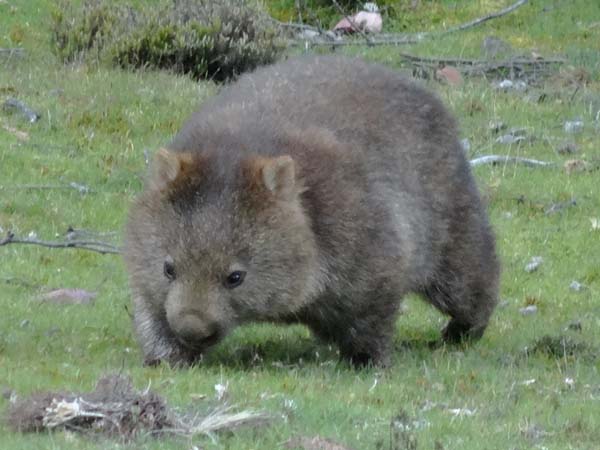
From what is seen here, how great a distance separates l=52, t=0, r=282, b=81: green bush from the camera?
17.5m

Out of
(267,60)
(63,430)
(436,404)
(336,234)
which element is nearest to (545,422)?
(436,404)

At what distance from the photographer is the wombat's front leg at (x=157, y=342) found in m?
8.30

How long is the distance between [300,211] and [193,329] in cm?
92

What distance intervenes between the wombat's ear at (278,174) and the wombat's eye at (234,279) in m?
0.45

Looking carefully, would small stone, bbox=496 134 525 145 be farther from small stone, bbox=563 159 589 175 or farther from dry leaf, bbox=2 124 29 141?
dry leaf, bbox=2 124 29 141

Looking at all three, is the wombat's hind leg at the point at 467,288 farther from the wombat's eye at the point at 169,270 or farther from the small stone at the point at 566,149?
the small stone at the point at 566,149

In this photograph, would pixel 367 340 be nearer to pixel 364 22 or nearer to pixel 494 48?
pixel 494 48

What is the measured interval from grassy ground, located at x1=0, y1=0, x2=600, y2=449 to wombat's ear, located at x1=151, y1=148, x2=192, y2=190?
99 centimetres

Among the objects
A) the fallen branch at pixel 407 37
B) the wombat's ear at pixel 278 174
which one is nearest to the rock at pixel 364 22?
the fallen branch at pixel 407 37

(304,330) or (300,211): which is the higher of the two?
(300,211)

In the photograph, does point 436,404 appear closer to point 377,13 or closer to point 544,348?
point 544,348

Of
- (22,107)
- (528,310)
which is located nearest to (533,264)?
(528,310)

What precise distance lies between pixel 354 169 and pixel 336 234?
417mm

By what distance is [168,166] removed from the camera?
8062mm
